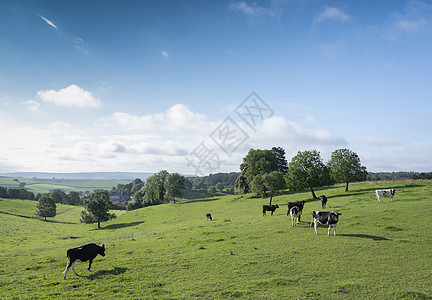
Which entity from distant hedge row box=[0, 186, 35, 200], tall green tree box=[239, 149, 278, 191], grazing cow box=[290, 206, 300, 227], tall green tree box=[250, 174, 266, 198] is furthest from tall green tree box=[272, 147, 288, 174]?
distant hedge row box=[0, 186, 35, 200]

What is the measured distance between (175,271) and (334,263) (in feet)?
29.1

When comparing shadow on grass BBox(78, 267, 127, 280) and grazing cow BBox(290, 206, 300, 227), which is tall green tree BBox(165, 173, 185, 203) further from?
shadow on grass BBox(78, 267, 127, 280)

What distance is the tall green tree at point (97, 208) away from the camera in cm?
5094

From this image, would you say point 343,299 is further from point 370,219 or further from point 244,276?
point 370,219

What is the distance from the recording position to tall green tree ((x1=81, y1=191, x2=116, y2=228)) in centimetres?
5094

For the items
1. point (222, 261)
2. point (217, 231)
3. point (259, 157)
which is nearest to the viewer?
point (222, 261)

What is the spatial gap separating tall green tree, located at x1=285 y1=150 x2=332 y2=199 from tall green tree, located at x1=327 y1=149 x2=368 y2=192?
7.81 ft

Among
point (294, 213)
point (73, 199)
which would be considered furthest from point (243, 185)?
point (73, 199)

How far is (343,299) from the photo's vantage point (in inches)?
371

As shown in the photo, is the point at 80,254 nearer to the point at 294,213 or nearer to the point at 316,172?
the point at 294,213

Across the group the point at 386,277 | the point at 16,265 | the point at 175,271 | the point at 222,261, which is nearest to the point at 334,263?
the point at 386,277

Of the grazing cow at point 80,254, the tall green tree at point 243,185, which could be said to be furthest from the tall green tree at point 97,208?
the grazing cow at point 80,254

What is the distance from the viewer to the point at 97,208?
51281 millimetres

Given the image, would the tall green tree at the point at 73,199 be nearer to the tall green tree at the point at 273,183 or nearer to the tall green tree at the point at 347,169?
the tall green tree at the point at 273,183
